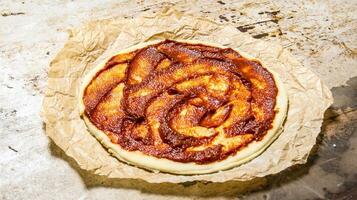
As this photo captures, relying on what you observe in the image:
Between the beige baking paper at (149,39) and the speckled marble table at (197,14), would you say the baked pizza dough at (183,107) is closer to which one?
the beige baking paper at (149,39)

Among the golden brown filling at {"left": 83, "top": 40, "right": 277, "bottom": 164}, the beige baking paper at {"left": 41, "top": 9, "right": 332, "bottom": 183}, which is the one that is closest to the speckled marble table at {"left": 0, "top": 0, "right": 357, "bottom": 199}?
the beige baking paper at {"left": 41, "top": 9, "right": 332, "bottom": 183}

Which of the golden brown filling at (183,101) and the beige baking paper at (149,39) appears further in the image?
the golden brown filling at (183,101)

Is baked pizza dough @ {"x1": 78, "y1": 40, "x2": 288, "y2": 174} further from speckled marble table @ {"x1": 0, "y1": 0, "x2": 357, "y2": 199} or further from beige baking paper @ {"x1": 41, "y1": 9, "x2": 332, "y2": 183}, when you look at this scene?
speckled marble table @ {"x1": 0, "y1": 0, "x2": 357, "y2": 199}

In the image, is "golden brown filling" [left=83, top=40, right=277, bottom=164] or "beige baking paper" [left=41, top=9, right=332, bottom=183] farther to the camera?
"golden brown filling" [left=83, top=40, right=277, bottom=164]

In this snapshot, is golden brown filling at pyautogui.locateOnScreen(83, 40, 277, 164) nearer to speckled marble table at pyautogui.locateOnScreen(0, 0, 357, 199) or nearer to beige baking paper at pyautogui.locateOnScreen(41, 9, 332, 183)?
beige baking paper at pyautogui.locateOnScreen(41, 9, 332, 183)

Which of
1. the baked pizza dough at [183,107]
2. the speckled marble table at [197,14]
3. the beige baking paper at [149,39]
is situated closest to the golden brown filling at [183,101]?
the baked pizza dough at [183,107]
